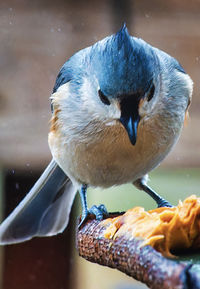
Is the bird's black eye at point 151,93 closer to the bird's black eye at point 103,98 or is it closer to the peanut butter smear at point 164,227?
the bird's black eye at point 103,98

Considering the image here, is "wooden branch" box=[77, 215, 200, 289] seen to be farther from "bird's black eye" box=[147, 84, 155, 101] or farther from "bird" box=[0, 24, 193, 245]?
"bird's black eye" box=[147, 84, 155, 101]

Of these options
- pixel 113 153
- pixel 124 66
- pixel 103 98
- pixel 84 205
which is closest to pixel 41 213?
pixel 84 205

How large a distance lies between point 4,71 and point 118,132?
1.69 ft

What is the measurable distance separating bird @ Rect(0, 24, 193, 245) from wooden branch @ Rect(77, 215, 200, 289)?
0.15 meters

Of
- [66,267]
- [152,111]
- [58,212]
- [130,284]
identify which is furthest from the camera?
[130,284]

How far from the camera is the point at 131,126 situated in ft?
4.20

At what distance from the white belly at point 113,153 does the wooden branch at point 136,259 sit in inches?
8.7

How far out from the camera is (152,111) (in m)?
1.43

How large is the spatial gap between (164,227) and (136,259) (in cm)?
10

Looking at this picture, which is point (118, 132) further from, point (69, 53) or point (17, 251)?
point (17, 251)

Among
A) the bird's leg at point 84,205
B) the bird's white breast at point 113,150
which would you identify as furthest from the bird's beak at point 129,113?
the bird's leg at point 84,205

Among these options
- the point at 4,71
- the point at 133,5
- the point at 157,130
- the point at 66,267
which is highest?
the point at 133,5

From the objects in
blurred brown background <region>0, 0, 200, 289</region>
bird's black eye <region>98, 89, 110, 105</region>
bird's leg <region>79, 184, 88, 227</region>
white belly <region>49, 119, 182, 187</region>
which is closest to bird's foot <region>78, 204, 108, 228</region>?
bird's leg <region>79, 184, 88, 227</region>

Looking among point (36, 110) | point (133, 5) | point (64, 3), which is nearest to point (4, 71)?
point (36, 110)
